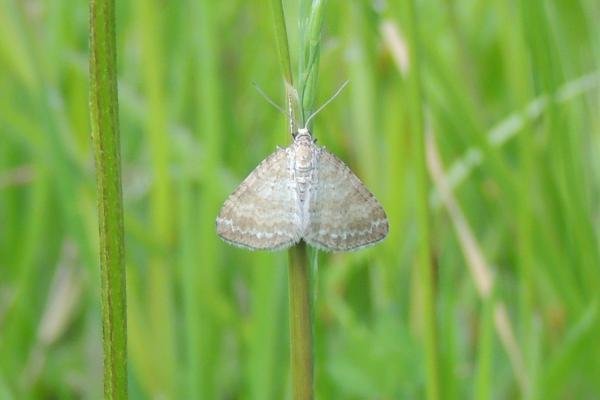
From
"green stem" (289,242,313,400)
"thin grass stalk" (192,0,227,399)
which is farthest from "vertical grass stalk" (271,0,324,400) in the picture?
"thin grass stalk" (192,0,227,399)

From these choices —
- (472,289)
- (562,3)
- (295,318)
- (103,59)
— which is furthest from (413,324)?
(103,59)

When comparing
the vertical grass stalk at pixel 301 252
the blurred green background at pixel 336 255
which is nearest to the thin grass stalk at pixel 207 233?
the blurred green background at pixel 336 255

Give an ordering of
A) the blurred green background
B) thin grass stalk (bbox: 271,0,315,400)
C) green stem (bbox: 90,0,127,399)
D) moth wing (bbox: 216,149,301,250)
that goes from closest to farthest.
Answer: green stem (bbox: 90,0,127,399)
thin grass stalk (bbox: 271,0,315,400)
moth wing (bbox: 216,149,301,250)
the blurred green background

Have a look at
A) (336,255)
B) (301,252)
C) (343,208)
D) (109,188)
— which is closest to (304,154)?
(343,208)

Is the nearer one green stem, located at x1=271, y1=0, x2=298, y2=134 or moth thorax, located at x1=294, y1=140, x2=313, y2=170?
green stem, located at x1=271, y1=0, x2=298, y2=134

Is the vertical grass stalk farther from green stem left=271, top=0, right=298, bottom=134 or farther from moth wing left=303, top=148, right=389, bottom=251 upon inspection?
moth wing left=303, top=148, right=389, bottom=251

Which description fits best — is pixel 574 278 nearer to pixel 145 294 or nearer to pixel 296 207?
pixel 296 207

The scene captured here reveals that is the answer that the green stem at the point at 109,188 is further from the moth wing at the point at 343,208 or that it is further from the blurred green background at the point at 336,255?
the blurred green background at the point at 336,255
